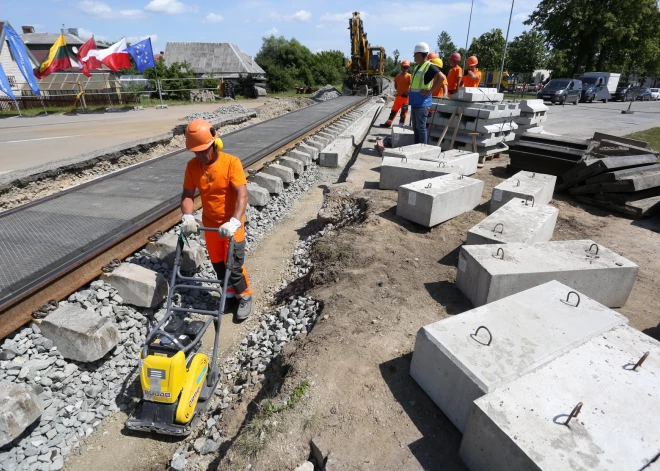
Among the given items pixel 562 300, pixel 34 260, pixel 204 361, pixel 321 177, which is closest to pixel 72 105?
pixel 321 177

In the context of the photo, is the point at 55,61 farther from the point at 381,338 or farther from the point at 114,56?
the point at 381,338

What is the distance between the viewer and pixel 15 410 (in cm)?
254

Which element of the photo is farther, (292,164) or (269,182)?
(292,164)

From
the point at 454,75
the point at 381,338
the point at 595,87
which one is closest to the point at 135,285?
the point at 381,338

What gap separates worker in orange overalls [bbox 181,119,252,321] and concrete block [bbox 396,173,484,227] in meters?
2.42

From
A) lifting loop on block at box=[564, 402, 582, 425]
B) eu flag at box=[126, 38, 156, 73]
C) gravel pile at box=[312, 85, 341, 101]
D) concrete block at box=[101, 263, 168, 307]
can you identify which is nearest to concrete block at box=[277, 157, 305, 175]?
concrete block at box=[101, 263, 168, 307]

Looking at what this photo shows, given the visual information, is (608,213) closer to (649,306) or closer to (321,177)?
(649,306)

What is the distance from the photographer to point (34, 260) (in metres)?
3.75

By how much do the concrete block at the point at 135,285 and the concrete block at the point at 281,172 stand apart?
4211 mm

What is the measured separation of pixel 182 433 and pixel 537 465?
243 centimetres

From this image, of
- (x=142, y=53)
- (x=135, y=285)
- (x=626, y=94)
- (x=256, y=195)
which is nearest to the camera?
Result: (x=135, y=285)

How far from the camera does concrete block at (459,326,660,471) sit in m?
1.78

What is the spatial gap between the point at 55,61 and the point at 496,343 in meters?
25.1

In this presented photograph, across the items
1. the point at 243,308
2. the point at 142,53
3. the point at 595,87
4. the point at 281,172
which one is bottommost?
the point at 243,308
